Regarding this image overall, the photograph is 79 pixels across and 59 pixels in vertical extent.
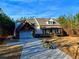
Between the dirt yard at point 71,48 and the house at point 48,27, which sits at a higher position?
the house at point 48,27

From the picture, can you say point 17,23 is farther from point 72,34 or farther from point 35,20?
point 72,34

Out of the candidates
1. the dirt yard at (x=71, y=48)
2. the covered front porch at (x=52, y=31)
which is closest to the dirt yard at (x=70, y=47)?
the dirt yard at (x=71, y=48)

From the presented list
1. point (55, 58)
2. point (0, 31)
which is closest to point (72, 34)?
point (0, 31)

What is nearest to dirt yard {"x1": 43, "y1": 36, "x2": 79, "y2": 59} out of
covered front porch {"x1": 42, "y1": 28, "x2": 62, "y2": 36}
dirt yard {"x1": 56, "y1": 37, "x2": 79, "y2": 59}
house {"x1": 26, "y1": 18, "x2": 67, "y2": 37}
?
dirt yard {"x1": 56, "y1": 37, "x2": 79, "y2": 59}

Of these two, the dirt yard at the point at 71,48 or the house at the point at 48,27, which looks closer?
the dirt yard at the point at 71,48

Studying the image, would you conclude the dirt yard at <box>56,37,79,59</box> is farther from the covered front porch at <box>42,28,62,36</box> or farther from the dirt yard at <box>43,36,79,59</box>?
the covered front porch at <box>42,28,62,36</box>

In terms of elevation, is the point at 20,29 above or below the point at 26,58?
above

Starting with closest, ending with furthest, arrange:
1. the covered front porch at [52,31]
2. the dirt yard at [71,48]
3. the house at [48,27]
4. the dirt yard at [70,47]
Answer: the dirt yard at [71,48]
the dirt yard at [70,47]
the house at [48,27]
the covered front porch at [52,31]

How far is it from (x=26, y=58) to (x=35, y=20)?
136 feet

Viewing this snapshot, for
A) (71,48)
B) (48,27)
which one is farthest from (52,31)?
(71,48)

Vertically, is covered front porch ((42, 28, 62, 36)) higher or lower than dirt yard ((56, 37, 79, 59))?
higher

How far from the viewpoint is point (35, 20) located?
55688mm

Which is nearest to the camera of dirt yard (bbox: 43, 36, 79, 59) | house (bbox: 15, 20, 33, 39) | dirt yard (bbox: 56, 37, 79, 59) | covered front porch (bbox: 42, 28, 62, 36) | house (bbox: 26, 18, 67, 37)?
dirt yard (bbox: 56, 37, 79, 59)

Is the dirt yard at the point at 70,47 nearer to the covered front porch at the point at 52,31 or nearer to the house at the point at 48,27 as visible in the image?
the house at the point at 48,27
